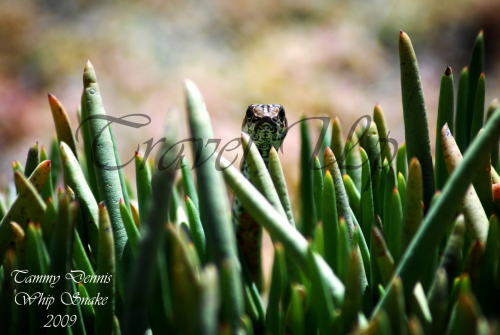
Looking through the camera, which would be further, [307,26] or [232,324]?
[307,26]

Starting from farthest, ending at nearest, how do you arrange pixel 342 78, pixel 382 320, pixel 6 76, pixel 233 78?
pixel 342 78 → pixel 233 78 → pixel 6 76 → pixel 382 320

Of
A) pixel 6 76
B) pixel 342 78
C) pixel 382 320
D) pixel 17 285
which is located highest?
pixel 6 76

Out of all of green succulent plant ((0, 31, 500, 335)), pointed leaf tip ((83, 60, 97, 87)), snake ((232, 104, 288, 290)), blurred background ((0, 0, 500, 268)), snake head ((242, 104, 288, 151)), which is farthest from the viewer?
blurred background ((0, 0, 500, 268))

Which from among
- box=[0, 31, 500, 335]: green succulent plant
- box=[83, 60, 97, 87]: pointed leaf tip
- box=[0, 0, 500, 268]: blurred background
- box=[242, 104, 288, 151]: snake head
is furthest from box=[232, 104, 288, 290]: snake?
box=[0, 0, 500, 268]: blurred background

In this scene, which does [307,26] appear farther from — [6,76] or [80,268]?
[80,268]

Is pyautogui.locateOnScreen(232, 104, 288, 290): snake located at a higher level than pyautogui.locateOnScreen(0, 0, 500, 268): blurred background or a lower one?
lower

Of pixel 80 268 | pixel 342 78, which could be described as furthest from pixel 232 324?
pixel 342 78

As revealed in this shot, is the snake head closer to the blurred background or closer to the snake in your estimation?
the snake

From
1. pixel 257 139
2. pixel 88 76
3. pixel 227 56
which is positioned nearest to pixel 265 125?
pixel 257 139
